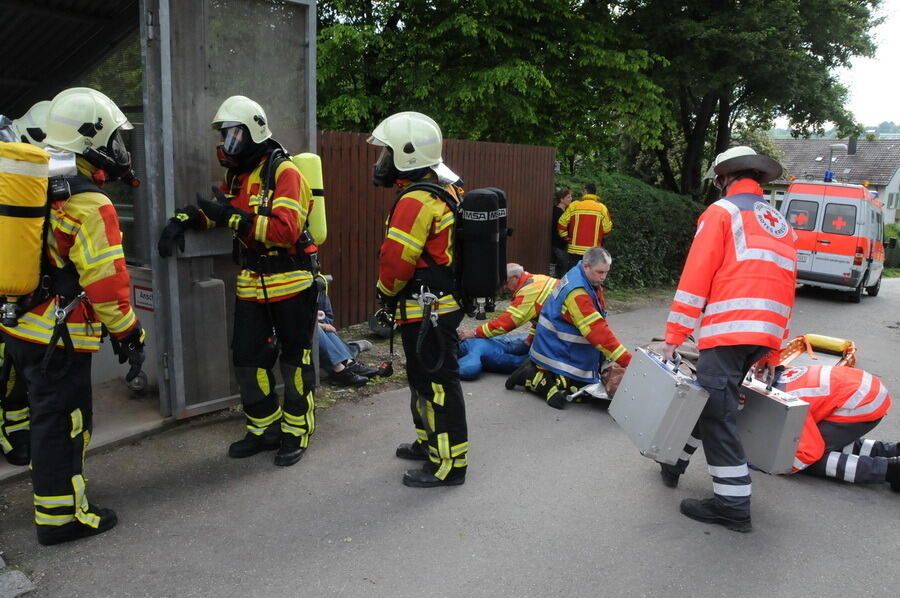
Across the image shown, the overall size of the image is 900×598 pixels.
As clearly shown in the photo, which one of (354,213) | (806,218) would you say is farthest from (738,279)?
(806,218)

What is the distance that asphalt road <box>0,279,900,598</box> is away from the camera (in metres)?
3.11

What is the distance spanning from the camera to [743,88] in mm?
16578

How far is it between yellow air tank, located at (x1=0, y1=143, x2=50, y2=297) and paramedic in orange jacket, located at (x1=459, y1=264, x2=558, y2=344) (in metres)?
3.43

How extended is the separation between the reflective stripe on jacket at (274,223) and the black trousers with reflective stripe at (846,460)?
3.39 m

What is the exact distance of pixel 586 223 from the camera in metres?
10.4

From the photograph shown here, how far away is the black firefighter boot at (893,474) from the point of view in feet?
13.8

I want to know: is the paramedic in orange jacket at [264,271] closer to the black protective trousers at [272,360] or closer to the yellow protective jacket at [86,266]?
the black protective trousers at [272,360]

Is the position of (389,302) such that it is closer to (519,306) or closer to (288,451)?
(288,451)

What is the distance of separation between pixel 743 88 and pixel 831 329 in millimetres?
8493

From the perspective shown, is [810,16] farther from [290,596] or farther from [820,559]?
[290,596]

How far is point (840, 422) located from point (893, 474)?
47cm

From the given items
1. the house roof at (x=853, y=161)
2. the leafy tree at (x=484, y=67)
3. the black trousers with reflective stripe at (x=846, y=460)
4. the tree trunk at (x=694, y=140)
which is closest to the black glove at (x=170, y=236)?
the black trousers with reflective stripe at (x=846, y=460)

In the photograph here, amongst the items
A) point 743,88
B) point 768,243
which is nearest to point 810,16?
point 743,88

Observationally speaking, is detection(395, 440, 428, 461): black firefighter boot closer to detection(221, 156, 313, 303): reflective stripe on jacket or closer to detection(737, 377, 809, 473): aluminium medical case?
detection(221, 156, 313, 303): reflective stripe on jacket
